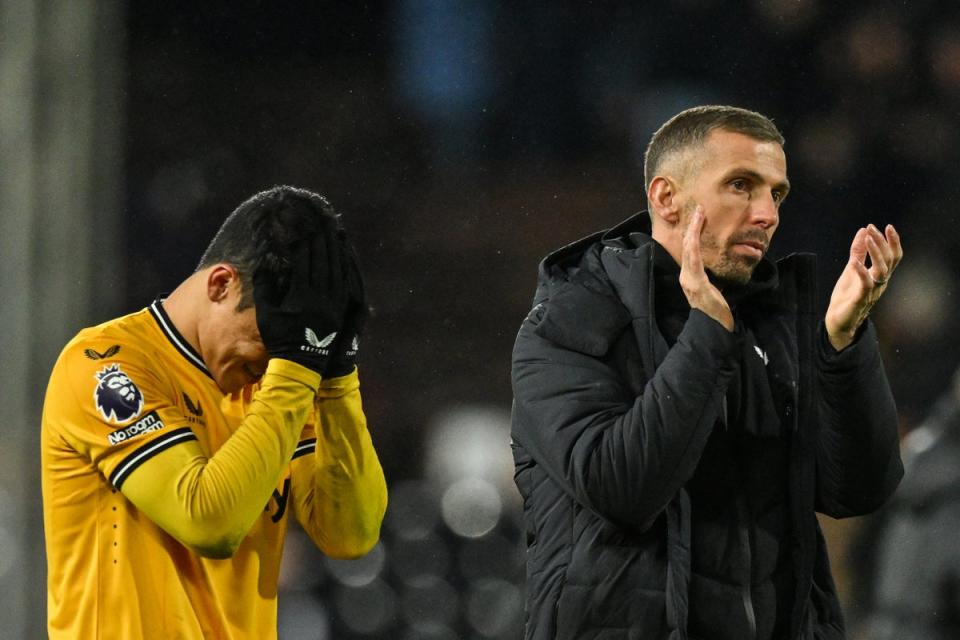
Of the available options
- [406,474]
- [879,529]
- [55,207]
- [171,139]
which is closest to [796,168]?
[879,529]

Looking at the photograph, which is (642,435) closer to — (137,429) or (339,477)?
(339,477)

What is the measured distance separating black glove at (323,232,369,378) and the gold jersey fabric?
3 centimetres

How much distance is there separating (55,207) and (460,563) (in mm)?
2258

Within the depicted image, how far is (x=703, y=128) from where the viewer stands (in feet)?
5.62

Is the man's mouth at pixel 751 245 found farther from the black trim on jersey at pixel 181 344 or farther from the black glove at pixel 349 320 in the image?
the black trim on jersey at pixel 181 344

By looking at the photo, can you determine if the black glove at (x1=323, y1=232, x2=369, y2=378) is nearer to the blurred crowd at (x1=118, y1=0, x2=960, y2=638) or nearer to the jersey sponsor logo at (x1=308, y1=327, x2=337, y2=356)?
the jersey sponsor logo at (x1=308, y1=327, x2=337, y2=356)

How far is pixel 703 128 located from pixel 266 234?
1.86ft

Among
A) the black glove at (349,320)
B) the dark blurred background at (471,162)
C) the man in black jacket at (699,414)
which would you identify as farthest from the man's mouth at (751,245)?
the dark blurred background at (471,162)

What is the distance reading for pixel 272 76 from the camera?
4367mm

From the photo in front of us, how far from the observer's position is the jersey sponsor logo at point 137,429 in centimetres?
149

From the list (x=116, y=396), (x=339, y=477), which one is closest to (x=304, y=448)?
(x=339, y=477)

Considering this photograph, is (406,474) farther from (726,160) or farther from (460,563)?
(726,160)

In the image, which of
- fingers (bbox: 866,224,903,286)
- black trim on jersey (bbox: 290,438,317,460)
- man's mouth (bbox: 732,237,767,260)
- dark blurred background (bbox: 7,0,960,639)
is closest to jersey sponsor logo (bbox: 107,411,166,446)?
black trim on jersey (bbox: 290,438,317,460)

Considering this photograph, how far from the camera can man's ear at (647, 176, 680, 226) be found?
171 centimetres
